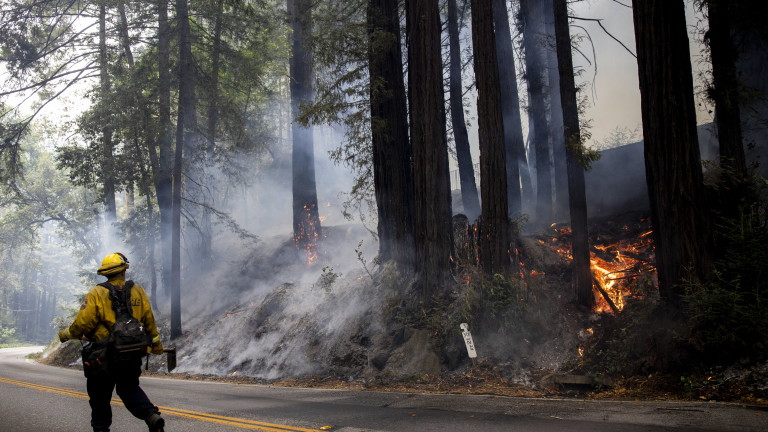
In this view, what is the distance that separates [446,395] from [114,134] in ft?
75.8

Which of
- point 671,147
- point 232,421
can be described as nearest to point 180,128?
point 232,421

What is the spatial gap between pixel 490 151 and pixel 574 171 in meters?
1.92

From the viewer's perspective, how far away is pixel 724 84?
32.0ft

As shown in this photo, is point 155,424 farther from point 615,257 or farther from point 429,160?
point 615,257

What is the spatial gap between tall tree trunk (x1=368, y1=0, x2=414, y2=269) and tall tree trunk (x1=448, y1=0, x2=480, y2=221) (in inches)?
230

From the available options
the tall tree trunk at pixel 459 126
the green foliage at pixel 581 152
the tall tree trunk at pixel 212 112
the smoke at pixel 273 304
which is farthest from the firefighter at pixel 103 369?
the tall tree trunk at pixel 212 112

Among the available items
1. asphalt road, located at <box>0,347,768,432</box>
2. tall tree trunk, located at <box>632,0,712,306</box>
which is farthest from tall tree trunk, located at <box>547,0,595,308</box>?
asphalt road, located at <box>0,347,768,432</box>

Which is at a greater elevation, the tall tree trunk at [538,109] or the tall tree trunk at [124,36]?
the tall tree trunk at [124,36]

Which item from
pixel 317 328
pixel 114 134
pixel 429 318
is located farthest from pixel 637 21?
pixel 114 134

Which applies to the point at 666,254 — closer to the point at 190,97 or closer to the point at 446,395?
the point at 446,395

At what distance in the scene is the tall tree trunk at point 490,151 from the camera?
40.5 ft

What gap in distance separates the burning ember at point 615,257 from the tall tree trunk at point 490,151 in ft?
7.33

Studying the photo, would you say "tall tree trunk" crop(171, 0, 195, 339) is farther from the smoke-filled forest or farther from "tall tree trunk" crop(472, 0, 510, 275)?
"tall tree trunk" crop(472, 0, 510, 275)

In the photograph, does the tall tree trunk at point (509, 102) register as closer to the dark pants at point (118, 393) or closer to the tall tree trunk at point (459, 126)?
the tall tree trunk at point (459, 126)
